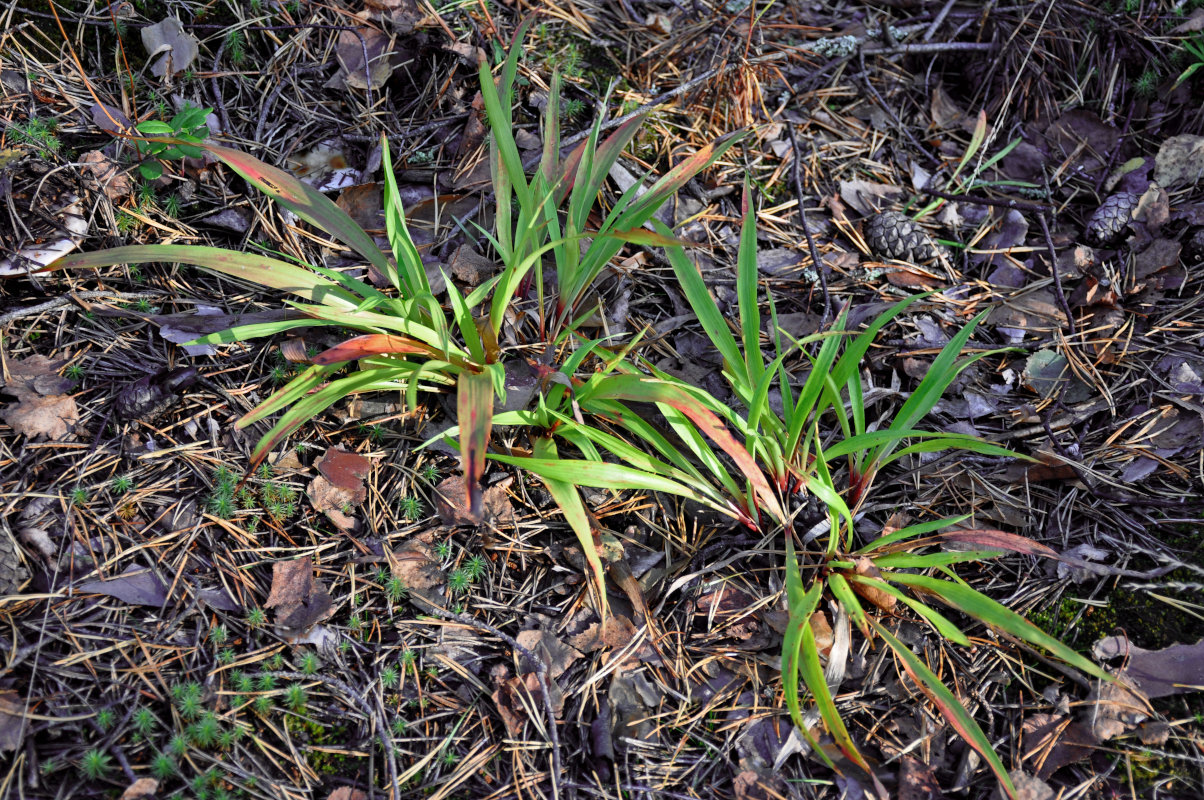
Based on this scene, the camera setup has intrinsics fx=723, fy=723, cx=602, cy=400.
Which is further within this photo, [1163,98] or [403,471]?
[1163,98]

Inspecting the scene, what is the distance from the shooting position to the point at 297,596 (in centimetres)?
136

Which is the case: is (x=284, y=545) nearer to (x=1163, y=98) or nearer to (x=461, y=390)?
(x=461, y=390)

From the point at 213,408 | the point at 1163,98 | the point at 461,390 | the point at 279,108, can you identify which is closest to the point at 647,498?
the point at 461,390

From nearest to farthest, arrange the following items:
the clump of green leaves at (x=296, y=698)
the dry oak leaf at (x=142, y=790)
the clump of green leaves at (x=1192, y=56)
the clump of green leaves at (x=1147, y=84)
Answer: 1. the dry oak leaf at (x=142, y=790)
2. the clump of green leaves at (x=296, y=698)
3. the clump of green leaves at (x=1192, y=56)
4. the clump of green leaves at (x=1147, y=84)

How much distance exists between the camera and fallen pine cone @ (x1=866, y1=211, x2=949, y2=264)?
6.29 feet

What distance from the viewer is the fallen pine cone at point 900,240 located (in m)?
1.92

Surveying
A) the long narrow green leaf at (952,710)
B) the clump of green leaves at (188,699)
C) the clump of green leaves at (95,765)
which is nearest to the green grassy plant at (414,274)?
the clump of green leaves at (188,699)

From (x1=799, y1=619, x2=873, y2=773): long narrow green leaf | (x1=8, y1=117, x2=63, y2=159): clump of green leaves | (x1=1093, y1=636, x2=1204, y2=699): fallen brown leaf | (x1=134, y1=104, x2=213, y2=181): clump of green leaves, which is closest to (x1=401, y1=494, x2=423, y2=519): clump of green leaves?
(x1=799, y1=619, x2=873, y2=773): long narrow green leaf

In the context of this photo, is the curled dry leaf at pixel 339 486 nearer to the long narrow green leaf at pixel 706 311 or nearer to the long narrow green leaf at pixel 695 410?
the long narrow green leaf at pixel 695 410

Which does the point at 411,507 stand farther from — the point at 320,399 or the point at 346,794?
the point at 346,794

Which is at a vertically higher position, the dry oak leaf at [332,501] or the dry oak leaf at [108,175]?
the dry oak leaf at [108,175]

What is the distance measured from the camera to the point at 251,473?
4.46 ft

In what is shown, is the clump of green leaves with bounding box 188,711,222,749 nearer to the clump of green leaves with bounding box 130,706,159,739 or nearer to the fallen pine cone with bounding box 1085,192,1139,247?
the clump of green leaves with bounding box 130,706,159,739

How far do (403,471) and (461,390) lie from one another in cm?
35
